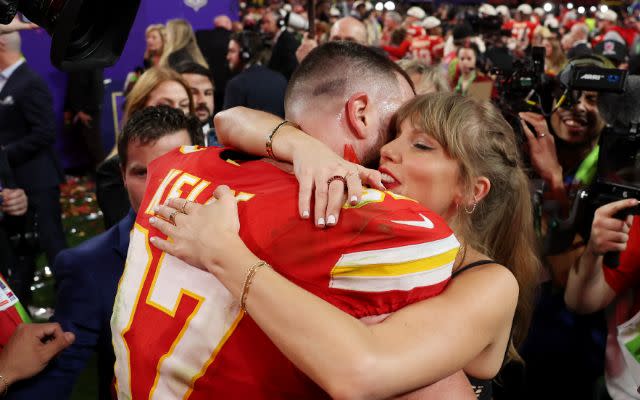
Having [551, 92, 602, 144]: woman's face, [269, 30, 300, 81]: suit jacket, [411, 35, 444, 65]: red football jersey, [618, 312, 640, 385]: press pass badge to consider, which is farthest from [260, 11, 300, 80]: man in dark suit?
[618, 312, 640, 385]: press pass badge

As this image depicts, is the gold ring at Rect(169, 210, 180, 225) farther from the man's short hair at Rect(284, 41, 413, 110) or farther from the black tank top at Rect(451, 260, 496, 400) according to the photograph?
the black tank top at Rect(451, 260, 496, 400)

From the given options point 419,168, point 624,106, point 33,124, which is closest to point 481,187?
point 419,168

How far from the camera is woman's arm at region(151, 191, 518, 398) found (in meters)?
0.97

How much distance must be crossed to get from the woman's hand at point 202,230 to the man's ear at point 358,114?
1.18ft

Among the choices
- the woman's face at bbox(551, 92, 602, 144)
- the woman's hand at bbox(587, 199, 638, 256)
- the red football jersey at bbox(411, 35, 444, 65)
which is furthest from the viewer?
the red football jersey at bbox(411, 35, 444, 65)

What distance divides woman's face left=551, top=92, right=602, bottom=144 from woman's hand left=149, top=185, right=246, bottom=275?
2262mm

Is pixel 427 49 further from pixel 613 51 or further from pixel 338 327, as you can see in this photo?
pixel 338 327

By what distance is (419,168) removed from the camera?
159cm

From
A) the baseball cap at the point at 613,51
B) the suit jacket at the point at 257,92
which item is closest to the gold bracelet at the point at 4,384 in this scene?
the suit jacket at the point at 257,92

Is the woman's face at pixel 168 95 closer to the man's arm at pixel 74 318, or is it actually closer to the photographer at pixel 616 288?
the man's arm at pixel 74 318

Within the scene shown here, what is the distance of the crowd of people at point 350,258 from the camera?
1.04 meters

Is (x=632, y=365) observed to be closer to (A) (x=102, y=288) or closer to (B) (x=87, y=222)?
(A) (x=102, y=288)

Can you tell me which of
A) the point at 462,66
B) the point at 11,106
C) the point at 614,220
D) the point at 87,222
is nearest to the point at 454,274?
the point at 614,220

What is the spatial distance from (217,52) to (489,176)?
5.01 meters
